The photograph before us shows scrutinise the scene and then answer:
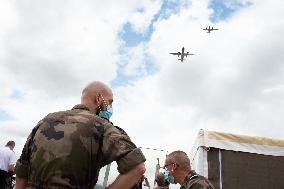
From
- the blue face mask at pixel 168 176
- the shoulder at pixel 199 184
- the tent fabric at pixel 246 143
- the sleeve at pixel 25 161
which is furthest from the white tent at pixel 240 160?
the sleeve at pixel 25 161

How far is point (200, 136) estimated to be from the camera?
26.5 ft

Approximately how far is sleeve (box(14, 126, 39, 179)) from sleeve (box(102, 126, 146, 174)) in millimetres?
616

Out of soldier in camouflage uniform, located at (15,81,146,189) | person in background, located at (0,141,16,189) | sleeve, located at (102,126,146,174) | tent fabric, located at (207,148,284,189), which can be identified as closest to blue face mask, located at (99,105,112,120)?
soldier in camouflage uniform, located at (15,81,146,189)

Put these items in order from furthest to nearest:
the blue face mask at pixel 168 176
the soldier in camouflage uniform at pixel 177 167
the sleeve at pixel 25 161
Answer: the blue face mask at pixel 168 176 → the soldier in camouflage uniform at pixel 177 167 → the sleeve at pixel 25 161

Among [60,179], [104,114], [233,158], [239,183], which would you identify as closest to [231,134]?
[233,158]

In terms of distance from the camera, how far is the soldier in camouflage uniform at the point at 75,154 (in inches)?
87.3

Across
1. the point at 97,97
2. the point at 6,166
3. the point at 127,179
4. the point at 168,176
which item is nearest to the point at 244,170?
the point at 168,176

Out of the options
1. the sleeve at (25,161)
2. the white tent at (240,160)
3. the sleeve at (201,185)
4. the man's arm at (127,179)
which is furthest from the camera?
the white tent at (240,160)

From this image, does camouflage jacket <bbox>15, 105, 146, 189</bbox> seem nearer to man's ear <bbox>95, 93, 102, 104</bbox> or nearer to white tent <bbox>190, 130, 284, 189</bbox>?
man's ear <bbox>95, 93, 102, 104</bbox>

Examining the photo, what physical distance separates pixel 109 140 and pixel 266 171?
6.76 m

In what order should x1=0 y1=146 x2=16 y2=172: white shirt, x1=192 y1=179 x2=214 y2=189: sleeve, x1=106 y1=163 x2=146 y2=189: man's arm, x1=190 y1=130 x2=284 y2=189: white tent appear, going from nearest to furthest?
x1=106 y1=163 x2=146 y2=189: man's arm, x1=192 y1=179 x2=214 y2=189: sleeve, x1=190 y1=130 x2=284 y2=189: white tent, x1=0 y1=146 x2=16 y2=172: white shirt

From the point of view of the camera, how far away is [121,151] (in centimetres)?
224

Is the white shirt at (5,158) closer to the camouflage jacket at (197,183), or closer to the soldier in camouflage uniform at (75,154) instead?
the camouflage jacket at (197,183)

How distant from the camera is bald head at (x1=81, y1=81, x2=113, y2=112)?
8.76 ft
